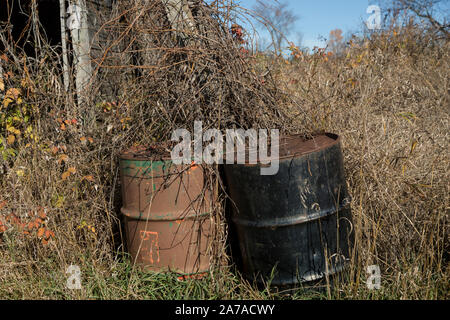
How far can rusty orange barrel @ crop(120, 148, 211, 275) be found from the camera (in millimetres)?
2436

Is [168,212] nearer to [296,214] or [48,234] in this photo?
[296,214]

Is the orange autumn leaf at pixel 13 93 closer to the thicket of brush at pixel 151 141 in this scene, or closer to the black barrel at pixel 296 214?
the thicket of brush at pixel 151 141

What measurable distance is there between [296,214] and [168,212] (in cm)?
84

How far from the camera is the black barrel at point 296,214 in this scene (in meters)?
2.15

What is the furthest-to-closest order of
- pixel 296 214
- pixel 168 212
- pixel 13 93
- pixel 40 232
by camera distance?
pixel 13 93 → pixel 40 232 → pixel 168 212 → pixel 296 214

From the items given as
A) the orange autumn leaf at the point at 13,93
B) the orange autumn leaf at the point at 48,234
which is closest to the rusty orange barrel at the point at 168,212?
the orange autumn leaf at the point at 48,234

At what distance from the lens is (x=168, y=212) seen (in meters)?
2.45

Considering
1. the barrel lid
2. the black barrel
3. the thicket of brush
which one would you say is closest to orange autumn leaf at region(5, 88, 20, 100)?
the thicket of brush

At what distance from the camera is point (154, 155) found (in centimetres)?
250

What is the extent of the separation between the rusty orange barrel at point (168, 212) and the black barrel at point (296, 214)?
0.30 m

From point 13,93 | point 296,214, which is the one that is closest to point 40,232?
point 13,93
